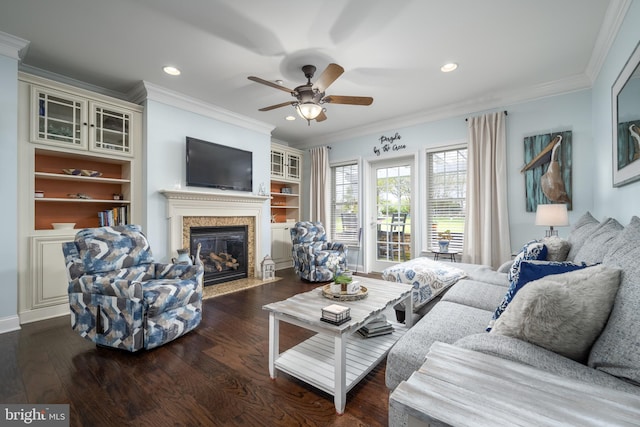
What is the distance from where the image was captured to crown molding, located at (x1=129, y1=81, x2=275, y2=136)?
3.45 metres

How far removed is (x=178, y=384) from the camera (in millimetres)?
1763

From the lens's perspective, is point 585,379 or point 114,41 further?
point 114,41

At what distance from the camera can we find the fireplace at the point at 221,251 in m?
4.06

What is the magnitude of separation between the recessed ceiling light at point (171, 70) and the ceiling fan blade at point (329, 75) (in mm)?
1627

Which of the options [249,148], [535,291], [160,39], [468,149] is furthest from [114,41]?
[468,149]

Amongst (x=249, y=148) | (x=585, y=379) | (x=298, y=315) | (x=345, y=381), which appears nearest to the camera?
(x=585, y=379)

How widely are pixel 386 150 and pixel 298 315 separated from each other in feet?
12.4

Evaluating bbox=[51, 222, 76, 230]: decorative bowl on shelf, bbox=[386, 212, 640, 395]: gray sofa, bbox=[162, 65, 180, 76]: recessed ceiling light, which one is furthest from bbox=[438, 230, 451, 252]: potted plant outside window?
bbox=[51, 222, 76, 230]: decorative bowl on shelf

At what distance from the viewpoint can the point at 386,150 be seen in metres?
4.83

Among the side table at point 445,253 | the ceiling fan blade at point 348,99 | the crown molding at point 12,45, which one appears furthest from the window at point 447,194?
the crown molding at point 12,45

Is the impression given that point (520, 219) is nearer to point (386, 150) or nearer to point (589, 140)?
point (589, 140)

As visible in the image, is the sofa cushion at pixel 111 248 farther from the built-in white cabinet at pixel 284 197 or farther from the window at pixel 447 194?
the window at pixel 447 194

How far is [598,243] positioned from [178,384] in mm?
2599

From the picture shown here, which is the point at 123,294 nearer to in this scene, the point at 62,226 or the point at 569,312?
the point at 62,226
